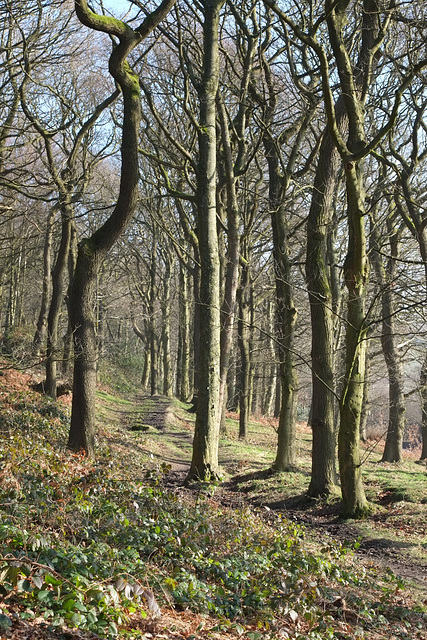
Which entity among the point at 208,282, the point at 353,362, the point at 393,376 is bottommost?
the point at 353,362

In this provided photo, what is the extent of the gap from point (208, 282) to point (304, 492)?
459 centimetres

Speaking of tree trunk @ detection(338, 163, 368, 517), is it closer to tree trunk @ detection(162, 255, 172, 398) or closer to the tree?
the tree

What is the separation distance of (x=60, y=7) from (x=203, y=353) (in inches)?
369

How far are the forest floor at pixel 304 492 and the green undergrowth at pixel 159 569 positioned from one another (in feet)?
2.64

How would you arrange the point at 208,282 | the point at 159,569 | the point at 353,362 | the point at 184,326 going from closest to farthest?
the point at 159,569 → the point at 353,362 → the point at 208,282 → the point at 184,326

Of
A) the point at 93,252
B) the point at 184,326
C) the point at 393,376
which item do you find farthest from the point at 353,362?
the point at 184,326

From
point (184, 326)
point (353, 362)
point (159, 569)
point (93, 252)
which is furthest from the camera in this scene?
point (184, 326)

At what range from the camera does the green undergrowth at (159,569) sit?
3.52 metres

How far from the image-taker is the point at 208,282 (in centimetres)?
1139

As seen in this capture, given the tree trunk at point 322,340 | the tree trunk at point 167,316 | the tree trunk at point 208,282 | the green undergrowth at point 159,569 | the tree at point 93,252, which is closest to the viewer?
the green undergrowth at point 159,569

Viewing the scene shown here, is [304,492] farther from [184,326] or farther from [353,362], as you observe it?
[184,326]

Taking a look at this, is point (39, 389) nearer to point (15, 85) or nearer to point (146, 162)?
point (15, 85)

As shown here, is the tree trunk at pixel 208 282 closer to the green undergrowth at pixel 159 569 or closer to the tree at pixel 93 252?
the tree at pixel 93 252

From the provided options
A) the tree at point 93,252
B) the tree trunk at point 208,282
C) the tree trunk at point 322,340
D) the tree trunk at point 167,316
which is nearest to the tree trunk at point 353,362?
the tree trunk at point 322,340
